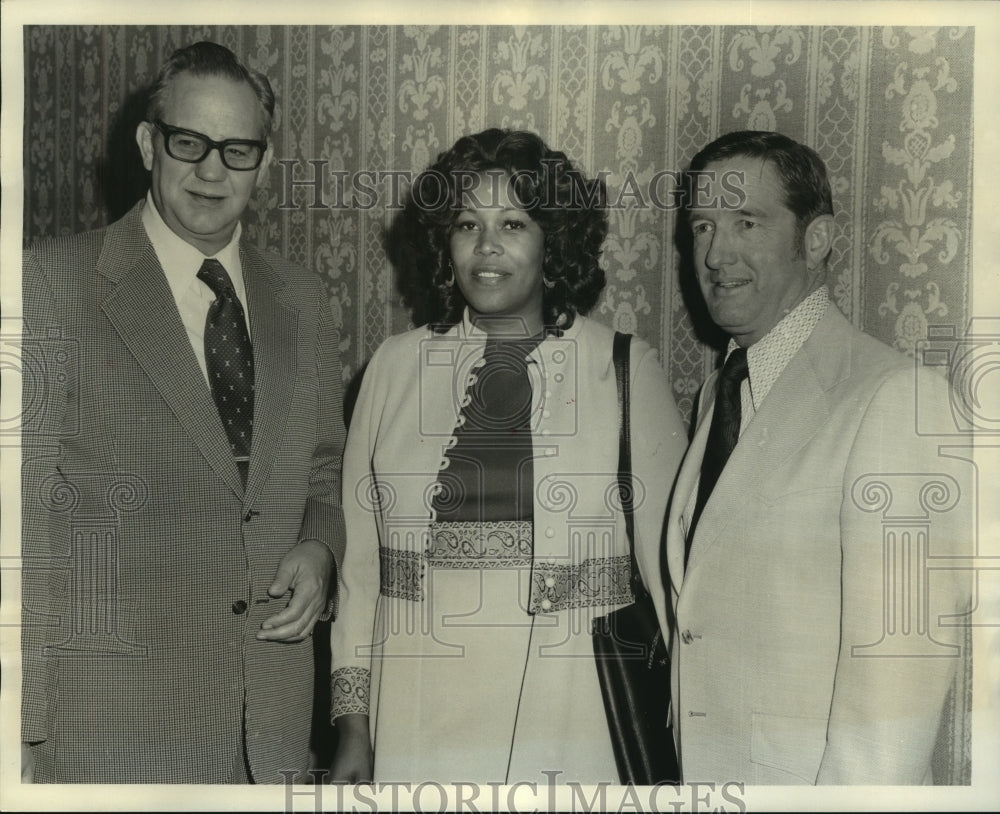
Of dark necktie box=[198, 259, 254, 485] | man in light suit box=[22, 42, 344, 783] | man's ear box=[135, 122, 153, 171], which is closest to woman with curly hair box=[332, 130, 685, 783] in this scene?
man in light suit box=[22, 42, 344, 783]

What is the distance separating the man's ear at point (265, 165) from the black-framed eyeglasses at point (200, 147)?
30 millimetres

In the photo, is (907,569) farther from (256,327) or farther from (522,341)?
(256,327)

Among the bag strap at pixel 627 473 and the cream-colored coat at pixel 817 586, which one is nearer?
the cream-colored coat at pixel 817 586

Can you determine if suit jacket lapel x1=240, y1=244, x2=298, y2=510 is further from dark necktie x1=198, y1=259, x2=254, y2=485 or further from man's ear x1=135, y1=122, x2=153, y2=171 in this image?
man's ear x1=135, y1=122, x2=153, y2=171

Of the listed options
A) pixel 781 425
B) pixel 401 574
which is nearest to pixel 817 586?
pixel 781 425

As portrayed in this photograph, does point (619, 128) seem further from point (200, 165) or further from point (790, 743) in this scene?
point (790, 743)

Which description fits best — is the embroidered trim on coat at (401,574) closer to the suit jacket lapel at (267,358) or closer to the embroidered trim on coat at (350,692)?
the embroidered trim on coat at (350,692)

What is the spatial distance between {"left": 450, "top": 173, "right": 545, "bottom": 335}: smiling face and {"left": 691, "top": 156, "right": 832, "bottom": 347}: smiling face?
369mm

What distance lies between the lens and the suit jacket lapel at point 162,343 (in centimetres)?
200

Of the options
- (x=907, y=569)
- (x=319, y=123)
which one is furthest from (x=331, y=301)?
(x=907, y=569)

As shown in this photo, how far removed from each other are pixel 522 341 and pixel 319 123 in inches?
26.1

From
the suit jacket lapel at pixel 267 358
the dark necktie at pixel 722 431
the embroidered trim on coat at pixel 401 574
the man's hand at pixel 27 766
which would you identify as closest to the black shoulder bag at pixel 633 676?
the dark necktie at pixel 722 431

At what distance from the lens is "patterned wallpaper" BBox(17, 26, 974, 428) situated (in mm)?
Answer: 2072

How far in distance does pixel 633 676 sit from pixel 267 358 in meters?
1.03
